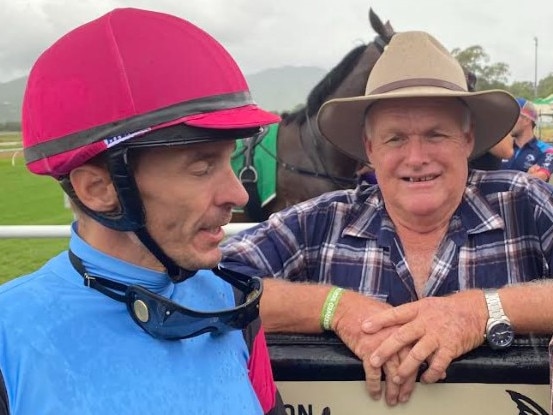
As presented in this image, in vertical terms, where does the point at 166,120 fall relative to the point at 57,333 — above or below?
above

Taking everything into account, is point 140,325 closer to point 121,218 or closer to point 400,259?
point 121,218

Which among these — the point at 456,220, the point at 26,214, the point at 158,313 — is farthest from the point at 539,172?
the point at 26,214

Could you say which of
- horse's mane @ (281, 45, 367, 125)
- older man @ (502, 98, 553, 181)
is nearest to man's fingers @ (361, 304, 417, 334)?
horse's mane @ (281, 45, 367, 125)

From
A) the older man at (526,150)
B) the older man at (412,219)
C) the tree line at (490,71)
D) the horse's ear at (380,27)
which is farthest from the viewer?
the tree line at (490,71)

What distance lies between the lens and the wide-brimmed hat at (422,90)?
6.49ft

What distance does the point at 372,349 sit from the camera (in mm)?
1472

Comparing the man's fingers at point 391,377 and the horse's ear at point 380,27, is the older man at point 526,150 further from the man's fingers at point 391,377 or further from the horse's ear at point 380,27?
the man's fingers at point 391,377

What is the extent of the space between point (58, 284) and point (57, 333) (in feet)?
0.32

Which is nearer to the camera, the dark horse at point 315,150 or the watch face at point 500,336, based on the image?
the watch face at point 500,336

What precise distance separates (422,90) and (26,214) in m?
11.8

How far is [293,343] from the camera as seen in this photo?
1579 mm

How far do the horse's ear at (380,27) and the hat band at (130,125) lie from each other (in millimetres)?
4272

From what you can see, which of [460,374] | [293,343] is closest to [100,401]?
[293,343]

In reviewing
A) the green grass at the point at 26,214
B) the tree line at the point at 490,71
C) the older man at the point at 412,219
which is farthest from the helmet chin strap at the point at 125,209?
the tree line at the point at 490,71
